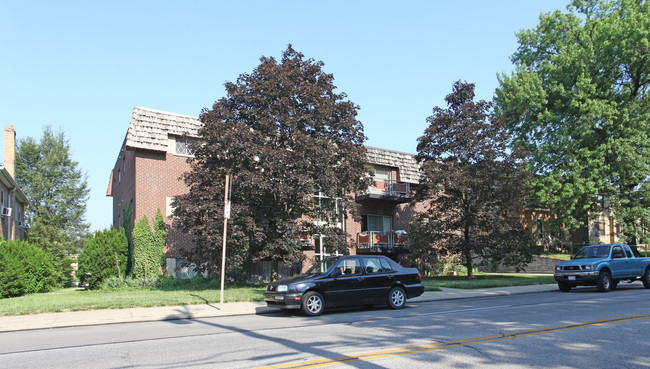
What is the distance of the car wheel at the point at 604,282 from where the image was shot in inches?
656

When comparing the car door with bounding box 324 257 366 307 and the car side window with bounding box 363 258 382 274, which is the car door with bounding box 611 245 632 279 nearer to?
the car side window with bounding box 363 258 382 274

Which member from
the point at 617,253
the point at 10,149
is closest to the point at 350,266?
the point at 617,253

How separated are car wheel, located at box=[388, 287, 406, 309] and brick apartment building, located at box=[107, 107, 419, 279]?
784cm

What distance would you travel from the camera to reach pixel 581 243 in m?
40.2

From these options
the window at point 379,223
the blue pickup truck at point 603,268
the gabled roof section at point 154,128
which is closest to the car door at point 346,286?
the blue pickup truck at point 603,268

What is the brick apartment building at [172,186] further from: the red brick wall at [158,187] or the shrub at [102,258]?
the shrub at [102,258]

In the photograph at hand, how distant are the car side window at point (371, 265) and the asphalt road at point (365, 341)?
4.44 feet

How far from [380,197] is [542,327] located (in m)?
20.8

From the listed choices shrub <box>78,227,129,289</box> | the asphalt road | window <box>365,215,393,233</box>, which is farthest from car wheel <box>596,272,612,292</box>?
shrub <box>78,227,129,289</box>

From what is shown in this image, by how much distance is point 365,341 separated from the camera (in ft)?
26.0

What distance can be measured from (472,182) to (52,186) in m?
42.7

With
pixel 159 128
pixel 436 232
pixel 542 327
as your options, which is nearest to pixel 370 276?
pixel 542 327

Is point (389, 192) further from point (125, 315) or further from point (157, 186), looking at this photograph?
point (125, 315)

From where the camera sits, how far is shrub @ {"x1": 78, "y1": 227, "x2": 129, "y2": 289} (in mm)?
22750
